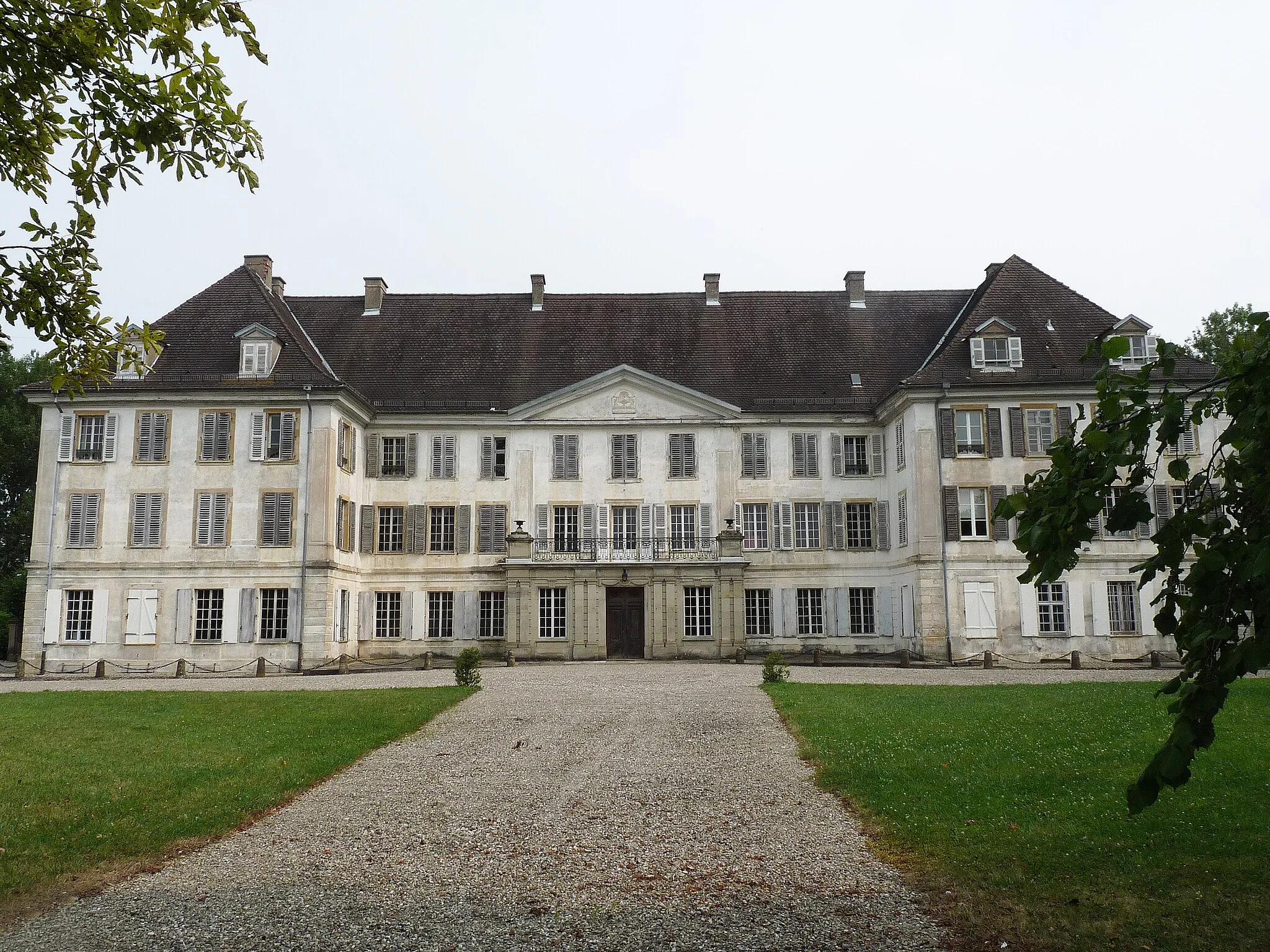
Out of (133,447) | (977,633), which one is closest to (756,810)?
(977,633)

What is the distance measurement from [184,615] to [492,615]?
9218 millimetres

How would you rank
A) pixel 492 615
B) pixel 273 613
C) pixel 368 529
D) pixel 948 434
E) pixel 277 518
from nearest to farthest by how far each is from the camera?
1. pixel 273 613
2. pixel 277 518
3. pixel 948 434
4. pixel 492 615
5. pixel 368 529

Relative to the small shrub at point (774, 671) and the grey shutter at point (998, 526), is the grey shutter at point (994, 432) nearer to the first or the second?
the grey shutter at point (998, 526)

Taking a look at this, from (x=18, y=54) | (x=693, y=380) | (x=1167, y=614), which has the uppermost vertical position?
(x=693, y=380)

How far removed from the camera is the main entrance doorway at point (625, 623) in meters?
34.0

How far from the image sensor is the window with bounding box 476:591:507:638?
3469cm

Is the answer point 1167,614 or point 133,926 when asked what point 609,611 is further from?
point 1167,614

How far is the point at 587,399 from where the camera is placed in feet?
117

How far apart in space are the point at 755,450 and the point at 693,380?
360 centimetres

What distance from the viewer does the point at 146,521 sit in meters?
32.1

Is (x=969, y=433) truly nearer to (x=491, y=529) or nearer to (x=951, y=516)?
(x=951, y=516)

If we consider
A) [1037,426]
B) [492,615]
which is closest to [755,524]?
[492,615]

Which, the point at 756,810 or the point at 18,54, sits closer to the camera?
the point at 18,54

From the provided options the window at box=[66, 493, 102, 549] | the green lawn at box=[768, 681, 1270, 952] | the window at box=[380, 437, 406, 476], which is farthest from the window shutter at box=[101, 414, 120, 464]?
the green lawn at box=[768, 681, 1270, 952]
